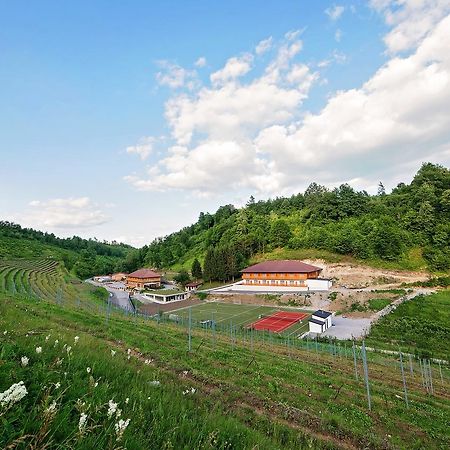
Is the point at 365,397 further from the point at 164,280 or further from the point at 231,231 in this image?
the point at 231,231

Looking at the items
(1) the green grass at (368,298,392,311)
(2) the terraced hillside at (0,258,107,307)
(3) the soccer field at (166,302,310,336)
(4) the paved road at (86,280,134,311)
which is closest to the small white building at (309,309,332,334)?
(3) the soccer field at (166,302,310,336)

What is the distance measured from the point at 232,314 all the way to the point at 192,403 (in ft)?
128

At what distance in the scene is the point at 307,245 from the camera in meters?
70.8

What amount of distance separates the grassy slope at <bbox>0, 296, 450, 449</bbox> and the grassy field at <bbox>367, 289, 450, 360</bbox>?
14.3 metres

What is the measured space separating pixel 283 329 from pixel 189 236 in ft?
296

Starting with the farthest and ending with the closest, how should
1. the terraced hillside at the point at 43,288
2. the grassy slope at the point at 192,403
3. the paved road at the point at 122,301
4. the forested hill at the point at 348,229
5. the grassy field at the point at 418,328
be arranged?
the forested hill at the point at 348,229 → the paved road at the point at 122,301 → the terraced hillside at the point at 43,288 → the grassy field at the point at 418,328 → the grassy slope at the point at 192,403

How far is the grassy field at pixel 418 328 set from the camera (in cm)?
2561

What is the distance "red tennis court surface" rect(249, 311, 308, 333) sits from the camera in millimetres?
31812

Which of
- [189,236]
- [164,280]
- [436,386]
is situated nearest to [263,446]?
[436,386]

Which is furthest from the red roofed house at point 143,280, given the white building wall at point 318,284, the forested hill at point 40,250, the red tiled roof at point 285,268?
the white building wall at point 318,284

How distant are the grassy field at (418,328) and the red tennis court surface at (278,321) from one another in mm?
8644

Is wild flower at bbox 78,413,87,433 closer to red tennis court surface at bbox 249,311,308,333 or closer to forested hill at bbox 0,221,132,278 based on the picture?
red tennis court surface at bbox 249,311,308,333

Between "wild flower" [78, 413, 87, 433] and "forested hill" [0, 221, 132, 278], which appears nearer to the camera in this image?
"wild flower" [78, 413, 87, 433]

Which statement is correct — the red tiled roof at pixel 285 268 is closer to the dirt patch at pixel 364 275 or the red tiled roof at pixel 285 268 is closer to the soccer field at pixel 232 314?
the dirt patch at pixel 364 275
